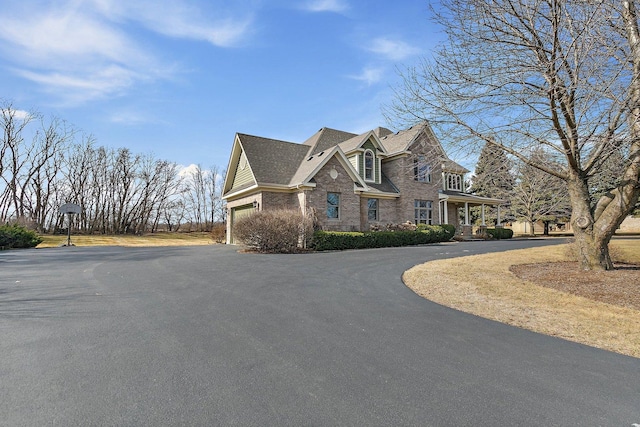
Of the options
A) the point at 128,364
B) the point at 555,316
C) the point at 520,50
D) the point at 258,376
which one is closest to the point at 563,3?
the point at 520,50

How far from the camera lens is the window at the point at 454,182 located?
93.0ft

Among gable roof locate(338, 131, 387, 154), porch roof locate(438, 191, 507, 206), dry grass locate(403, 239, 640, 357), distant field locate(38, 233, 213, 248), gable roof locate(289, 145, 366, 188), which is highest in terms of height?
gable roof locate(338, 131, 387, 154)

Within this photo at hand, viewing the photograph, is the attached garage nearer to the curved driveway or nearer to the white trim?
the white trim

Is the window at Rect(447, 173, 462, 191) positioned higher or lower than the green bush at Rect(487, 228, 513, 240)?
higher

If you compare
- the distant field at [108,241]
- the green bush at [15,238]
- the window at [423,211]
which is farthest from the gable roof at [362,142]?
the green bush at [15,238]

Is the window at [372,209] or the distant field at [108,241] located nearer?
the window at [372,209]

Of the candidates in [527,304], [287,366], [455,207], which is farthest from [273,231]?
[455,207]

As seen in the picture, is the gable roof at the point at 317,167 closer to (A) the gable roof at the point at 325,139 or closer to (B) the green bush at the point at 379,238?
(A) the gable roof at the point at 325,139

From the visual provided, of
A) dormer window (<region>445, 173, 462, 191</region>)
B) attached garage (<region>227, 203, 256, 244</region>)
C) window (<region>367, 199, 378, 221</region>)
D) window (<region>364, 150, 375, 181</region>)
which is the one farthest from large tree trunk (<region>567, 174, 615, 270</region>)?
dormer window (<region>445, 173, 462, 191</region>)

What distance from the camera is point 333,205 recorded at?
19531mm

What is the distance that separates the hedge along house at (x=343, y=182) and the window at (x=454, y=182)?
0.61ft

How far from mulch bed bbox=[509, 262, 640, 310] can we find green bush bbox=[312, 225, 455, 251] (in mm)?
8574

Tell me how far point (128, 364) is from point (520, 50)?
32.6 ft

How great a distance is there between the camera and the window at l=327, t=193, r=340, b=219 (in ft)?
63.4
